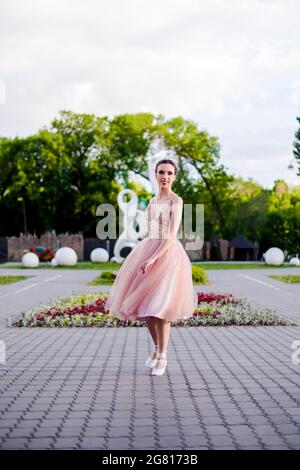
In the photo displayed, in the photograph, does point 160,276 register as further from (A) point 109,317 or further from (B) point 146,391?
(A) point 109,317

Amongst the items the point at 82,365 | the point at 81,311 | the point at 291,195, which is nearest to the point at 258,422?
the point at 82,365

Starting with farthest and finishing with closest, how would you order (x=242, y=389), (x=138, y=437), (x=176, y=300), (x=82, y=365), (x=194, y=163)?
(x=194, y=163) → (x=82, y=365) → (x=176, y=300) → (x=242, y=389) → (x=138, y=437)

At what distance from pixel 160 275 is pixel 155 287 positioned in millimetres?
136

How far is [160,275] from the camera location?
7.26 meters

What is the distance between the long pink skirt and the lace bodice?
0.09 meters

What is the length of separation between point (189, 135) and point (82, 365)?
49.7 meters

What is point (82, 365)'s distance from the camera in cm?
793

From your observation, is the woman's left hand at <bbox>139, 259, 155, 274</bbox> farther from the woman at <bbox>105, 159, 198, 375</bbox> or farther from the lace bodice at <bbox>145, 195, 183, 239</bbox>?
the lace bodice at <bbox>145, 195, 183, 239</bbox>

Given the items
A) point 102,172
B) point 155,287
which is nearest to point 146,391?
point 155,287

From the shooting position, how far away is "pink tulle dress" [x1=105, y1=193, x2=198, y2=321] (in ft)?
23.6

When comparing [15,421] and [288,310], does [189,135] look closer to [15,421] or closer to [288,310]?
[288,310]

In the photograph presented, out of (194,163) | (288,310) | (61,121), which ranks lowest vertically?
(288,310)

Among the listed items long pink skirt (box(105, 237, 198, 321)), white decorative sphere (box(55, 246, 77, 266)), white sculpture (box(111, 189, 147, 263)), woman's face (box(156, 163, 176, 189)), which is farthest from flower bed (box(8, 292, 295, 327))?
white decorative sphere (box(55, 246, 77, 266))

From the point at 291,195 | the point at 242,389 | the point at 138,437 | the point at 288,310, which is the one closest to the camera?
A: the point at 138,437
